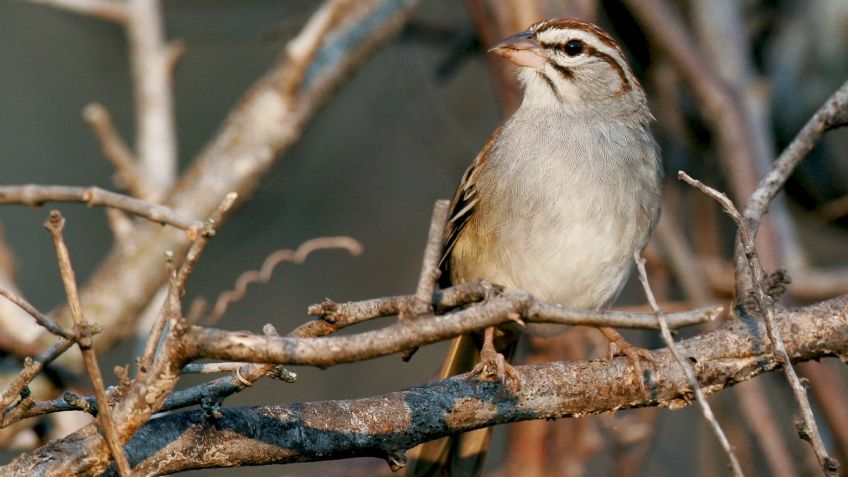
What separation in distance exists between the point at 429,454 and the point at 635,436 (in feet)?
4.86

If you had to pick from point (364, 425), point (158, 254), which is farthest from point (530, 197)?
point (158, 254)

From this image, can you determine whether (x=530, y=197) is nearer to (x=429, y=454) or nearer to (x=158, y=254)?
(x=429, y=454)

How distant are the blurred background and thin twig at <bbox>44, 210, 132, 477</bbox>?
2840mm

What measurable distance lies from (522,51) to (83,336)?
2156 mm

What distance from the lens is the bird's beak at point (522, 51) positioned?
11.2 feet

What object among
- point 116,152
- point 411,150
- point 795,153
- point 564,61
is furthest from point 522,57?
point 411,150

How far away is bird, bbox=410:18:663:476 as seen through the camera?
3121 mm

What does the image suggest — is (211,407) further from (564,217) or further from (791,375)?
(564,217)

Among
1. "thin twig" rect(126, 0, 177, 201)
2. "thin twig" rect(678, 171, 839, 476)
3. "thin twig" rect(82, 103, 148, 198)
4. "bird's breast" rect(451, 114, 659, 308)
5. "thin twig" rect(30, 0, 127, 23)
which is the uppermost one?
"thin twig" rect(30, 0, 127, 23)

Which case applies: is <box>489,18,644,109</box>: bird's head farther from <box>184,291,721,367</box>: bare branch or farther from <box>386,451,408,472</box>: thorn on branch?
<box>184,291,721,367</box>: bare branch

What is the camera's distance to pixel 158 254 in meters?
3.78

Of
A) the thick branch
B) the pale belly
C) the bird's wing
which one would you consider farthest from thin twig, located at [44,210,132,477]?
the bird's wing

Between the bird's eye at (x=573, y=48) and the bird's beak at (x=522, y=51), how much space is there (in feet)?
0.28

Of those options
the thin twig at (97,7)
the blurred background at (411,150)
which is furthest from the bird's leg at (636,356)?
the thin twig at (97,7)
